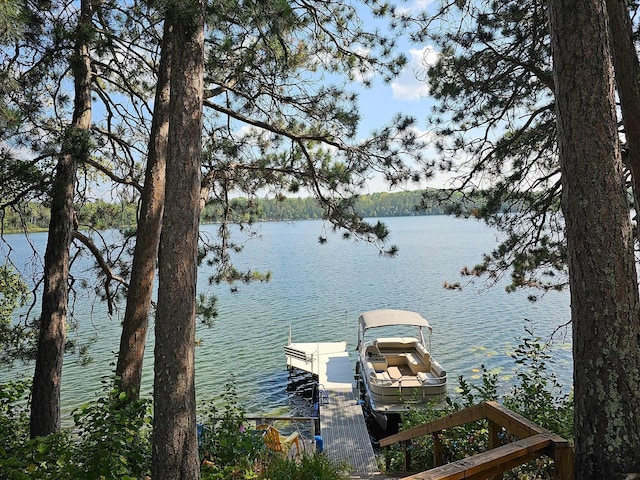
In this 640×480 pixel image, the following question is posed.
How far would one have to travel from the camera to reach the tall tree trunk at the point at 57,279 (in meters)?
5.03

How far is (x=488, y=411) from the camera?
8.77ft

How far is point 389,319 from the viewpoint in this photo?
12.4 metres

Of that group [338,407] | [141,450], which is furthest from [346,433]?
[141,450]

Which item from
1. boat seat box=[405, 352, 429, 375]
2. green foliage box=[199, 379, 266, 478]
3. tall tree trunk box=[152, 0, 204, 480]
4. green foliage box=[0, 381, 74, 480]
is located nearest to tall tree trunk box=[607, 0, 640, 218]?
tall tree trunk box=[152, 0, 204, 480]

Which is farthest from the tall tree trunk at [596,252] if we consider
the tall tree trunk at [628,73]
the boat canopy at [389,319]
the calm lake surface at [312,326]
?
the boat canopy at [389,319]

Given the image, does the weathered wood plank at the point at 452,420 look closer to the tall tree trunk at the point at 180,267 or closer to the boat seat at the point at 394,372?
the tall tree trunk at the point at 180,267

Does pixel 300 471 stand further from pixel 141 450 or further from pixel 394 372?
pixel 394 372

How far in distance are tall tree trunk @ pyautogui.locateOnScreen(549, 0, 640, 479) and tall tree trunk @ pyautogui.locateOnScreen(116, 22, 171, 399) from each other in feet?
11.7

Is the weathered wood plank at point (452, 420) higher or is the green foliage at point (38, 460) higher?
the weathered wood plank at point (452, 420)

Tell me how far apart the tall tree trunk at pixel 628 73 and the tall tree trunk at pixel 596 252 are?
1598mm

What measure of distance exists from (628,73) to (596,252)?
217 centimetres

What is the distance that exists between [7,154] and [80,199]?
7.02ft

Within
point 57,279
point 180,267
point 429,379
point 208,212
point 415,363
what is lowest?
point 415,363

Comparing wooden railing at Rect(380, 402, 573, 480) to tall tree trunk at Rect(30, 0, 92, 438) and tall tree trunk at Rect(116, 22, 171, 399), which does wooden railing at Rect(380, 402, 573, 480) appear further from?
tall tree trunk at Rect(30, 0, 92, 438)
